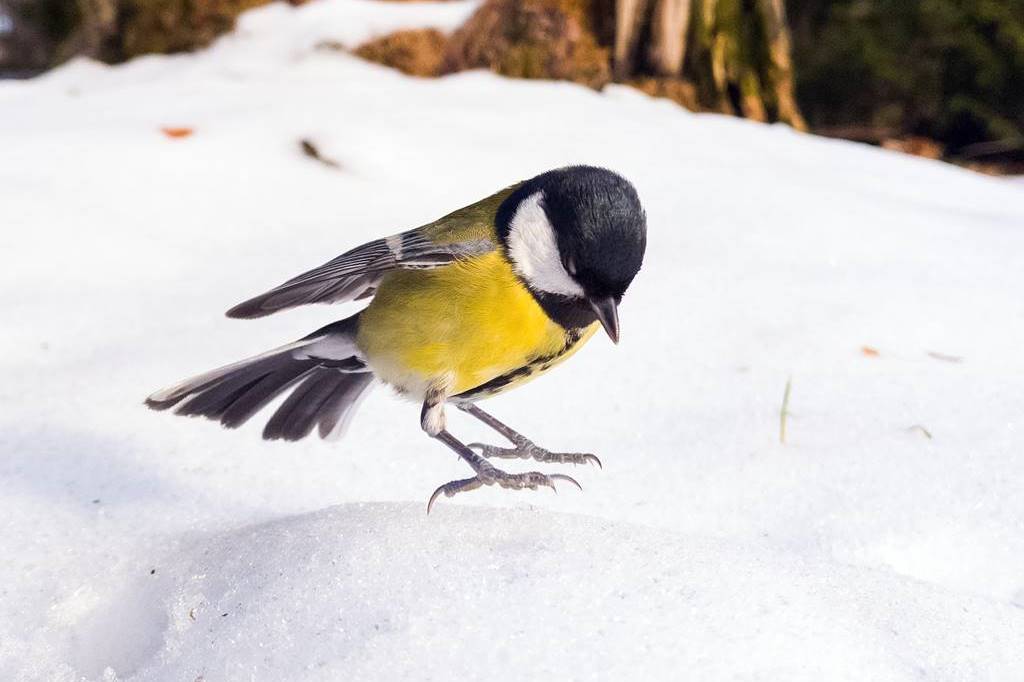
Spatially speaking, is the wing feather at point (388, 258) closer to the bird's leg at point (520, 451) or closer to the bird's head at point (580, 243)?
the bird's head at point (580, 243)

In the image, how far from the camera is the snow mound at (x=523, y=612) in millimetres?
1598

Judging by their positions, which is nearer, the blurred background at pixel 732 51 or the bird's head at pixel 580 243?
the bird's head at pixel 580 243

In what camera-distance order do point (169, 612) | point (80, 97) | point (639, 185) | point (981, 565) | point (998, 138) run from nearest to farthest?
point (169, 612) < point (981, 565) < point (639, 185) < point (80, 97) < point (998, 138)

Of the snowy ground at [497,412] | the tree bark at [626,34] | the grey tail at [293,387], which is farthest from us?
the tree bark at [626,34]

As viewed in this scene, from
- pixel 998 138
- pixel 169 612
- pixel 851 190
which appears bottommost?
pixel 998 138

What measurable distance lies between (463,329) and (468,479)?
0.31 meters

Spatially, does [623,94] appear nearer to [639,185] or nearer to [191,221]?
[639,185]

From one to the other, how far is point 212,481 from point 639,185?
229cm

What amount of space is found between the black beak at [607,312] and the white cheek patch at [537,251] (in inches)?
1.5

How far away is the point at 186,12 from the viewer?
4.93m

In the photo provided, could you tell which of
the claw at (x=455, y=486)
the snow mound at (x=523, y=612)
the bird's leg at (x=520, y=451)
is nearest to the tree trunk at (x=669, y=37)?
the bird's leg at (x=520, y=451)

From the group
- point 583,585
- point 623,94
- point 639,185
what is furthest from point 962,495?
point 623,94

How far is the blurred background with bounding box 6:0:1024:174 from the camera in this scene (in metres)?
4.92

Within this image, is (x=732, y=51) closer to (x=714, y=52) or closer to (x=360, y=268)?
(x=714, y=52)
